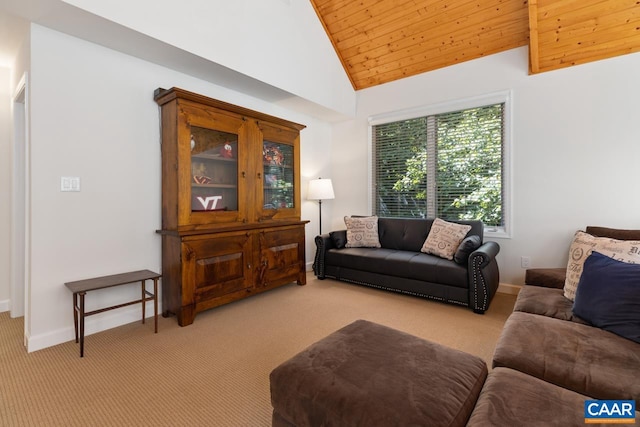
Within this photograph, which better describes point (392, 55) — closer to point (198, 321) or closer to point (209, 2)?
point (209, 2)

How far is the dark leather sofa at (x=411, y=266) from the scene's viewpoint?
2926mm

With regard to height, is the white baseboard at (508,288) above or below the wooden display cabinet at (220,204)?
below

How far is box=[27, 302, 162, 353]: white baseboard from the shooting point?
88.3 inches

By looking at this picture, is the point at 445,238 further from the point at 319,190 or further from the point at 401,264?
the point at 319,190

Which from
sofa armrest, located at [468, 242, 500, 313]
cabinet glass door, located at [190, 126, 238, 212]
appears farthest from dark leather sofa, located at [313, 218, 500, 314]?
cabinet glass door, located at [190, 126, 238, 212]

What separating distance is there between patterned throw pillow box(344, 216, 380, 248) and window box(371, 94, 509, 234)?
0.56m

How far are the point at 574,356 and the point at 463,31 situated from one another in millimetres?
3513

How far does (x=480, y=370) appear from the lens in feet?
4.15

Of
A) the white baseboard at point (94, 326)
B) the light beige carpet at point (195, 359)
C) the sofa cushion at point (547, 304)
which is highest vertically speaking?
the sofa cushion at point (547, 304)

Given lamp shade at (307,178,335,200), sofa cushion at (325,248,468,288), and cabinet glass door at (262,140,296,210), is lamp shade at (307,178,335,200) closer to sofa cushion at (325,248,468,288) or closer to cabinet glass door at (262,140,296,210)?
cabinet glass door at (262,140,296,210)

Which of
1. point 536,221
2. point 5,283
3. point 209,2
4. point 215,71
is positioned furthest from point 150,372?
point 536,221

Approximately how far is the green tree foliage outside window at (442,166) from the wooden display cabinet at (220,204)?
1613mm

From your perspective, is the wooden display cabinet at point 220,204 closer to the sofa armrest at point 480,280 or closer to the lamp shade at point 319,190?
the lamp shade at point 319,190

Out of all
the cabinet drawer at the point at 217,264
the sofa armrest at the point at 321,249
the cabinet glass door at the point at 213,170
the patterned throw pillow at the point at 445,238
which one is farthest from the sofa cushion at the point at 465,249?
the cabinet glass door at the point at 213,170
